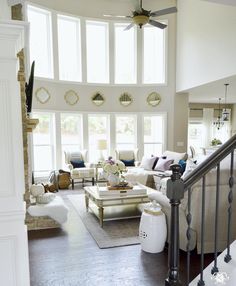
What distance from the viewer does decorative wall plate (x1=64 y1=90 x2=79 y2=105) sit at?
307 inches

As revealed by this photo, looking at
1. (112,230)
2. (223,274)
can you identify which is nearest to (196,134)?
(112,230)

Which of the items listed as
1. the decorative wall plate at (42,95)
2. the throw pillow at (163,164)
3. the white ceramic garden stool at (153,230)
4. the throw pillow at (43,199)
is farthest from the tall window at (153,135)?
the white ceramic garden stool at (153,230)

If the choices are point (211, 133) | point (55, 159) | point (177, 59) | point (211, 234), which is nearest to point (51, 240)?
point (211, 234)

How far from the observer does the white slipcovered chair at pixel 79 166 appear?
7.02m

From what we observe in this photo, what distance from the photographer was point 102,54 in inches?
322

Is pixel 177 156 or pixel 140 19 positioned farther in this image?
pixel 177 156

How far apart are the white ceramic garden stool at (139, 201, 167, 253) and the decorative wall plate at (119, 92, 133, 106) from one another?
5.62 metres

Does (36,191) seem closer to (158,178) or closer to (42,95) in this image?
(158,178)

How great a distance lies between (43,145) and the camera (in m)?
7.62

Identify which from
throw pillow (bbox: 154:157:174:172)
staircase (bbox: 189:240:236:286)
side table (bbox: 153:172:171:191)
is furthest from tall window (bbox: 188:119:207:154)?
staircase (bbox: 189:240:236:286)

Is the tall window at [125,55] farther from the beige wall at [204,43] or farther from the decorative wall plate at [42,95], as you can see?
the decorative wall plate at [42,95]

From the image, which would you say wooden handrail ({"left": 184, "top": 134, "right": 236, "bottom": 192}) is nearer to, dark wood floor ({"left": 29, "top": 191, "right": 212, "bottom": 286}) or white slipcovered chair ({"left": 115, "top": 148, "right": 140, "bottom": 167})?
dark wood floor ({"left": 29, "top": 191, "right": 212, "bottom": 286})

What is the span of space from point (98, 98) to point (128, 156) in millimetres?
2110

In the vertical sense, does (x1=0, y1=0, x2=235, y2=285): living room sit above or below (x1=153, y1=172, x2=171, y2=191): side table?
above
